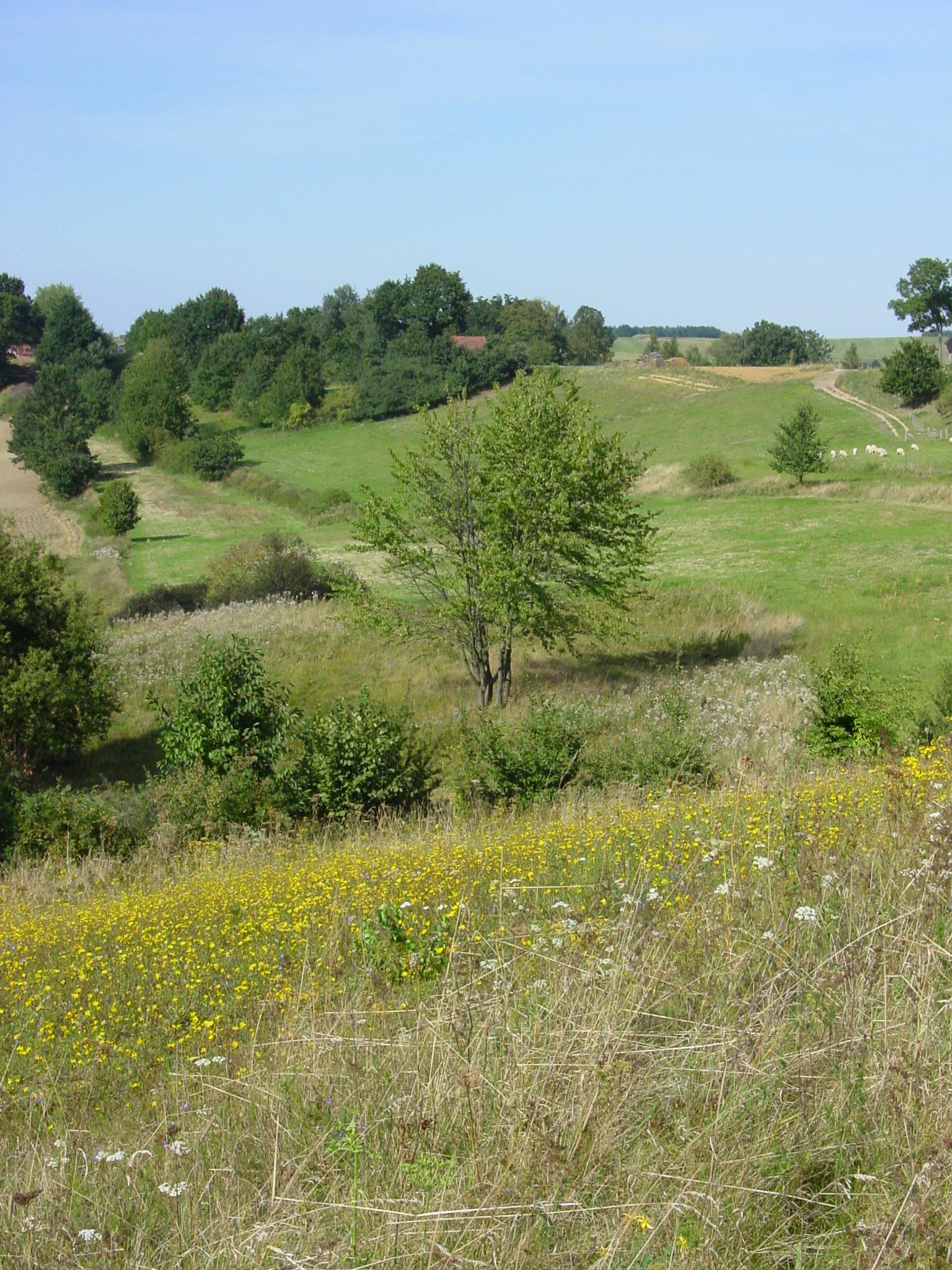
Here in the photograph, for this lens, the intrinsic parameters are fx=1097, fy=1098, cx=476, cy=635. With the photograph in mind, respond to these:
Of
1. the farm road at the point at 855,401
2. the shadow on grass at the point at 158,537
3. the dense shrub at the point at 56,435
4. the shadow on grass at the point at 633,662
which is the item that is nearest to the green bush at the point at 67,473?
the dense shrub at the point at 56,435

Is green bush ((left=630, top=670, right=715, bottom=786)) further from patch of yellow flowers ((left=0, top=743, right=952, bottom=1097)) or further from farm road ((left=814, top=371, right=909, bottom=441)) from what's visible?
farm road ((left=814, top=371, right=909, bottom=441))

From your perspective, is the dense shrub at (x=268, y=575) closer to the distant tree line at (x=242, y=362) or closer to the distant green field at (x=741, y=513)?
the distant green field at (x=741, y=513)

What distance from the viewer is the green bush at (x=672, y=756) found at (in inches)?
476

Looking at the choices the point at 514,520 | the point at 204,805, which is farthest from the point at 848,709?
the point at 514,520

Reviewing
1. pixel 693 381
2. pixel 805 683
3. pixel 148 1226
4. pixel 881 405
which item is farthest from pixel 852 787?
pixel 693 381

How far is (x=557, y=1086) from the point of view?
10.2 ft

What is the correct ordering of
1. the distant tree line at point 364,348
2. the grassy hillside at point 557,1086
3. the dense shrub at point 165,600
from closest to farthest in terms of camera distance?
the grassy hillside at point 557,1086
the dense shrub at point 165,600
the distant tree line at point 364,348

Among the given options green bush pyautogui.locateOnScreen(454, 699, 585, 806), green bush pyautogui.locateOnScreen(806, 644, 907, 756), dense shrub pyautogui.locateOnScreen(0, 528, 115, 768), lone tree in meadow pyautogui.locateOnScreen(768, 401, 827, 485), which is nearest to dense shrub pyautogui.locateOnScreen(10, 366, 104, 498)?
lone tree in meadow pyautogui.locateOnScreen(768, 401, 827, 485)

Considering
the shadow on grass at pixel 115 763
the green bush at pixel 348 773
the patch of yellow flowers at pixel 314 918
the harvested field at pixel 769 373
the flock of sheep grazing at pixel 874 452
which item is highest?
the harvested field at pixel 769 373

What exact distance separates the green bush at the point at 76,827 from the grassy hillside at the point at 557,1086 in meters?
9.27

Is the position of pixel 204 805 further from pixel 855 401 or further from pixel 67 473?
pixel 855 401

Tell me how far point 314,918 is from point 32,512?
217 feet

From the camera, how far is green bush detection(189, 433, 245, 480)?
244ft

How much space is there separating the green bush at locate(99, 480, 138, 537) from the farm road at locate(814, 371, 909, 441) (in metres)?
41.7
